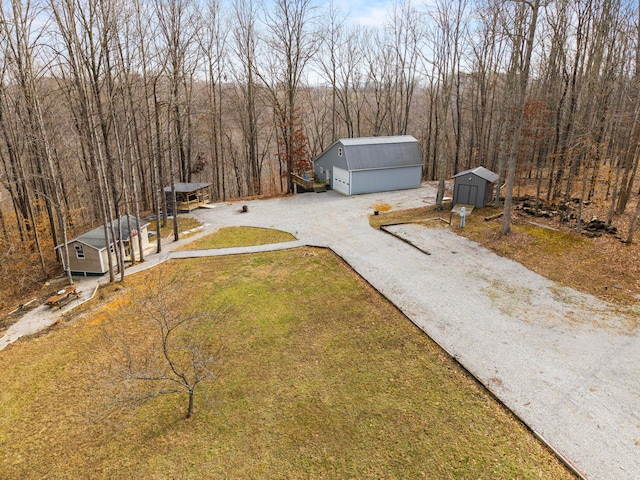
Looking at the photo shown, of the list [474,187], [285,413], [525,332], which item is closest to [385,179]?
[474,187]

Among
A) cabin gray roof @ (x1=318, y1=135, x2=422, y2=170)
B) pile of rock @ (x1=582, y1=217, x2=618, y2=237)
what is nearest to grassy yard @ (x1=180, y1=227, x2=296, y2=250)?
cabin gray roof @ (x1=318, y1=135, x2=422, y2=170)

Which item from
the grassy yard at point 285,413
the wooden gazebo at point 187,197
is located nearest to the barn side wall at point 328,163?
the wooden gazebo at point 187,197

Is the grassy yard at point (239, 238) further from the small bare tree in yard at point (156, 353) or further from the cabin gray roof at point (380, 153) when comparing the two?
the cabin gray roof at point (380, 153)

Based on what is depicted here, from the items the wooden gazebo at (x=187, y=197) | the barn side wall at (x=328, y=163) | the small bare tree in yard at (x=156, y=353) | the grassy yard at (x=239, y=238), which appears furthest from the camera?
the barn side wall at (x=328, y=163)

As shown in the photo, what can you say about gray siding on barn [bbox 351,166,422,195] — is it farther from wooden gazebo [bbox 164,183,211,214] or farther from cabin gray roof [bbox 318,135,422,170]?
wooden gazebo [bbox 164,183,211,214]

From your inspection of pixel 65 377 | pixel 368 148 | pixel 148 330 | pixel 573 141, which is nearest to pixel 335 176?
pixel 368 148

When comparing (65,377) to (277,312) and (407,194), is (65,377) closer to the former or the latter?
(277,312)
